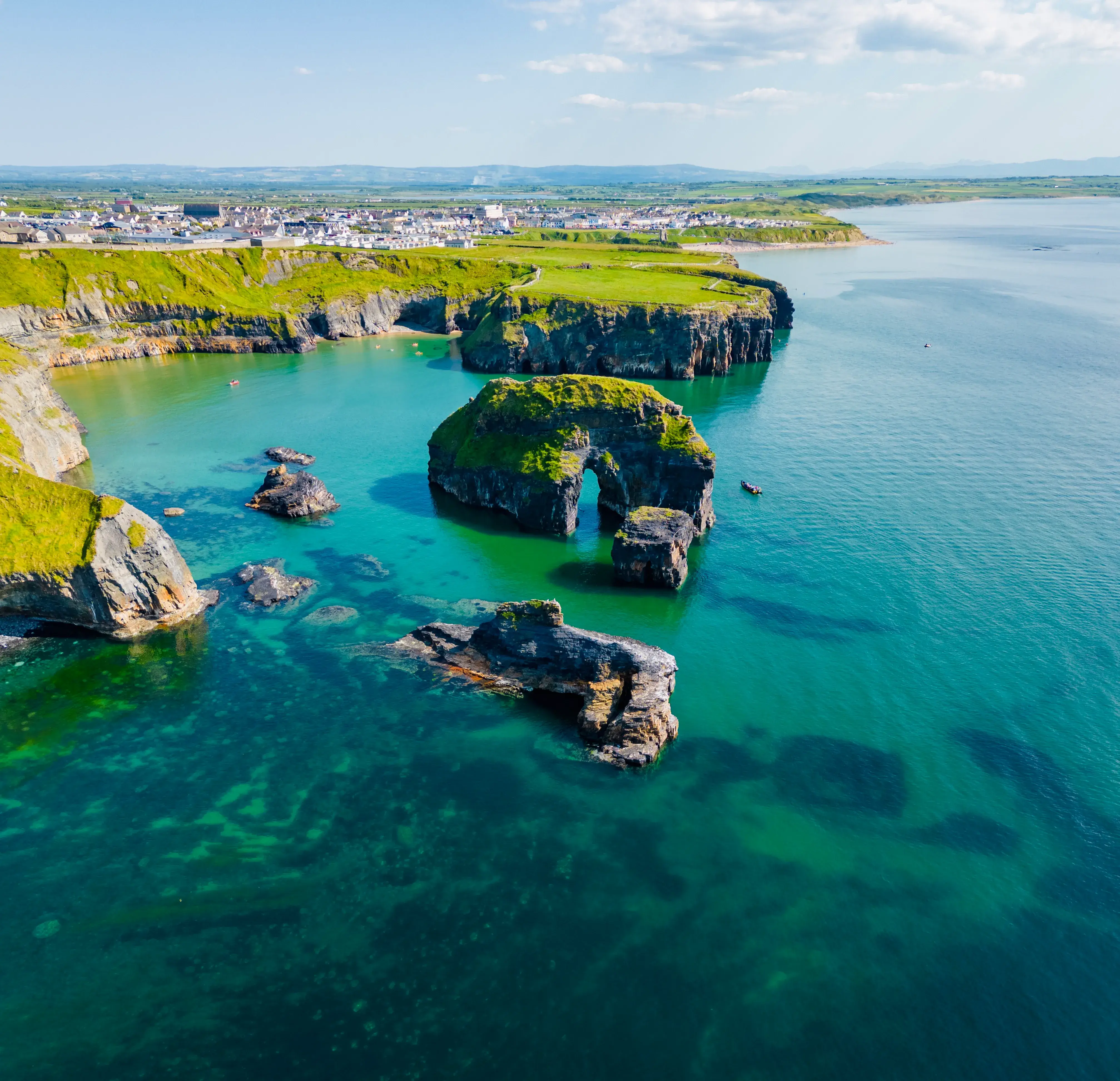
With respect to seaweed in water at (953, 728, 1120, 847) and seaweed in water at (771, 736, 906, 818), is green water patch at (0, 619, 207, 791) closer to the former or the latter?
seaweed in water at (771, 736, 906, 818)

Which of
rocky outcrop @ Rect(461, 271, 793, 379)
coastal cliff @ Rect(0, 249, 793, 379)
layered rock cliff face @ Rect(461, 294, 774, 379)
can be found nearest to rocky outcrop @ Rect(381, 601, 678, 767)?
layered rock cliff face @ Rect(461, 294, 774, 379)

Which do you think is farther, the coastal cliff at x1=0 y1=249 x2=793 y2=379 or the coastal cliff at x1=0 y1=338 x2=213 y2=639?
the coastal cliff at x1=0 y1=249 x2=793 y2=379

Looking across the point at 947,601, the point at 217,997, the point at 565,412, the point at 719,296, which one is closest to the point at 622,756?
the point at 217,997

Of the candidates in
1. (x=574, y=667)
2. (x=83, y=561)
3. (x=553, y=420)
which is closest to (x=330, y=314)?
(x=553, y=420)

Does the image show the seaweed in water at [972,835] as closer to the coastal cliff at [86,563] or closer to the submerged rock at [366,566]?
the submerged rock at [366,566]

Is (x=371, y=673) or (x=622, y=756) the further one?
(x=371, y=673)

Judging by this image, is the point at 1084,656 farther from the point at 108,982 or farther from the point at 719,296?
the point at 719,296

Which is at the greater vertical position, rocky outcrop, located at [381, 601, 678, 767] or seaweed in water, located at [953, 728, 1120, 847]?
rocky outcrop, located at [381, 601, 678, 767]
